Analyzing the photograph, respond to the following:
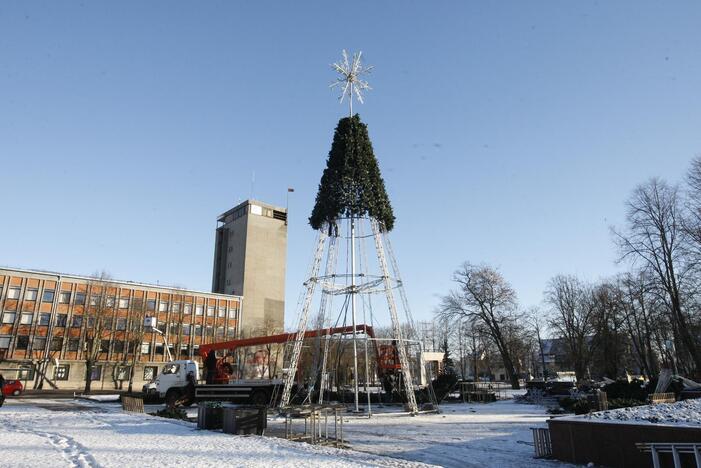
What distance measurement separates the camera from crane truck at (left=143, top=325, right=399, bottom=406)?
26.9 metres

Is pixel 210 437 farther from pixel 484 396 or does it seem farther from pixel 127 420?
pixel 484 396

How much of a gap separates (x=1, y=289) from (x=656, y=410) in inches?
2754

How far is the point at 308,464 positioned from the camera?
1003 cm

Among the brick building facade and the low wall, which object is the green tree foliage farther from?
the brick building facade

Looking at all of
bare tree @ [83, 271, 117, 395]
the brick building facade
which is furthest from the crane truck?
the brick building facade

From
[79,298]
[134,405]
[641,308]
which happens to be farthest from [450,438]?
[79,298]

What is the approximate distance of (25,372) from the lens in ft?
190

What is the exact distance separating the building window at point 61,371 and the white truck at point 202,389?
128ft

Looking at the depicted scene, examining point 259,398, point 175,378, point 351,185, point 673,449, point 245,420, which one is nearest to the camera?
point 673,449

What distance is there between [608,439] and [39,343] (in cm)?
6799

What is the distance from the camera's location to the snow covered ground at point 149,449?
10.1 meters

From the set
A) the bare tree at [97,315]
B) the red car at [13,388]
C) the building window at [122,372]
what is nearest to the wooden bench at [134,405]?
the red car at [13,388]

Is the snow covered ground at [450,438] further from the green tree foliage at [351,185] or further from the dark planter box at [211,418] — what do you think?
the green tree foliage at [351,185]

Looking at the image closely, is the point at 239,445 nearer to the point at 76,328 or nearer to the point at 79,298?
the point at 76,328
